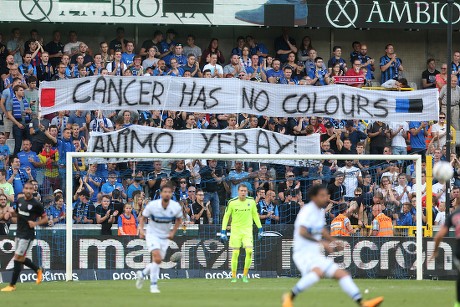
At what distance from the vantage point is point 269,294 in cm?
1944

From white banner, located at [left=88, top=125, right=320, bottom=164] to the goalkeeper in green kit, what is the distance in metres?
1.55

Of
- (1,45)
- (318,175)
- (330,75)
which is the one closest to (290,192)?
(318,175)

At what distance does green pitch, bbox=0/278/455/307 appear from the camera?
1753cm

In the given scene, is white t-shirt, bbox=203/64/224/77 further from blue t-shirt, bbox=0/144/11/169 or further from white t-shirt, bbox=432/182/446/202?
white t-shirt, bbox=432/182/446/202

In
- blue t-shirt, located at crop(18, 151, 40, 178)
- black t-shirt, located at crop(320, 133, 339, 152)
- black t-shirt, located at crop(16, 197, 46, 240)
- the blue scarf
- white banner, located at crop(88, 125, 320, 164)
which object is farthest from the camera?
black t-shirt, located at crop(320, 133, 339, 152)

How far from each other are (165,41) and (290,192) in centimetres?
704

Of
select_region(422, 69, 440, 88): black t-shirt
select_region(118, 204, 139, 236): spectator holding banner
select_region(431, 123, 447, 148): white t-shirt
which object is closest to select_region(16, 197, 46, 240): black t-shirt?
select_region(118, 204, 139, 236): spectator holding banner

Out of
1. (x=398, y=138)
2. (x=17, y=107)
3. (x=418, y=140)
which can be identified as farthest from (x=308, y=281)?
(x=418, y=140)

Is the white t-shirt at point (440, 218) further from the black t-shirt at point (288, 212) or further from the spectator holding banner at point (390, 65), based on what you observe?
the spectator holding banner at point (390, 65)

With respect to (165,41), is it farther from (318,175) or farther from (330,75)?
(318,175)

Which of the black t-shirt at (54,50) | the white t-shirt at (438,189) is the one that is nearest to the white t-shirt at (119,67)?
the black t-shirt at (54,50)

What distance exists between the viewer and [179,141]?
82.9ft

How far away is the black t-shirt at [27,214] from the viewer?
20984mm

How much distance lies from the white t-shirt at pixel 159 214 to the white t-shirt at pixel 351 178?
282 inches
